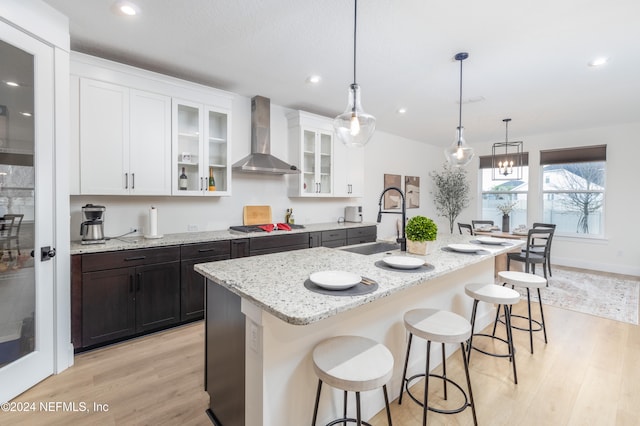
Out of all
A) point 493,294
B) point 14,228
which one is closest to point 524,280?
point 493,294

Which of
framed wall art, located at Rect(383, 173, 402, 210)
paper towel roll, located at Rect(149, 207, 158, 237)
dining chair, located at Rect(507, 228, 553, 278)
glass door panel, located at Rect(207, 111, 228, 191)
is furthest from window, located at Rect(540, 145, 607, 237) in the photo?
paper towel roll, located at Rect(149, 207, 158, 237)

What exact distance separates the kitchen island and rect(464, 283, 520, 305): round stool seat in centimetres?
35

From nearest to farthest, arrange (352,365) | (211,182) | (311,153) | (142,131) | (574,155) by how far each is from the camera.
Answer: (352,365), (142,131), (211,182), (311,153), (574,155)

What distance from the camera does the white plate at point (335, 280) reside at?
1368mm

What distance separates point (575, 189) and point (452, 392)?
592 cm

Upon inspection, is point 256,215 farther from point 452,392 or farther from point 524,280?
point 524,280

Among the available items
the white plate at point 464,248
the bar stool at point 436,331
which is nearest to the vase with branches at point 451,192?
the white plate at point 464,248

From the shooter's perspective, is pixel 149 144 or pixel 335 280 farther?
pixel 149 144

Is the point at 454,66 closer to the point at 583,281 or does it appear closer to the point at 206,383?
the point at 206,383

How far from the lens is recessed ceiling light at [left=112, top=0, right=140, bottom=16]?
2.12 metres

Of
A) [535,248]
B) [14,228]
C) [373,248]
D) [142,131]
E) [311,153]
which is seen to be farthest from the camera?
[535,248]

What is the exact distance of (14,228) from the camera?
2070mm

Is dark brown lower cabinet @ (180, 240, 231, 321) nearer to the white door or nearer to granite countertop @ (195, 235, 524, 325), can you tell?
the white door

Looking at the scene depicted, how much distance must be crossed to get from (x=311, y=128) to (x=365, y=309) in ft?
10.5
